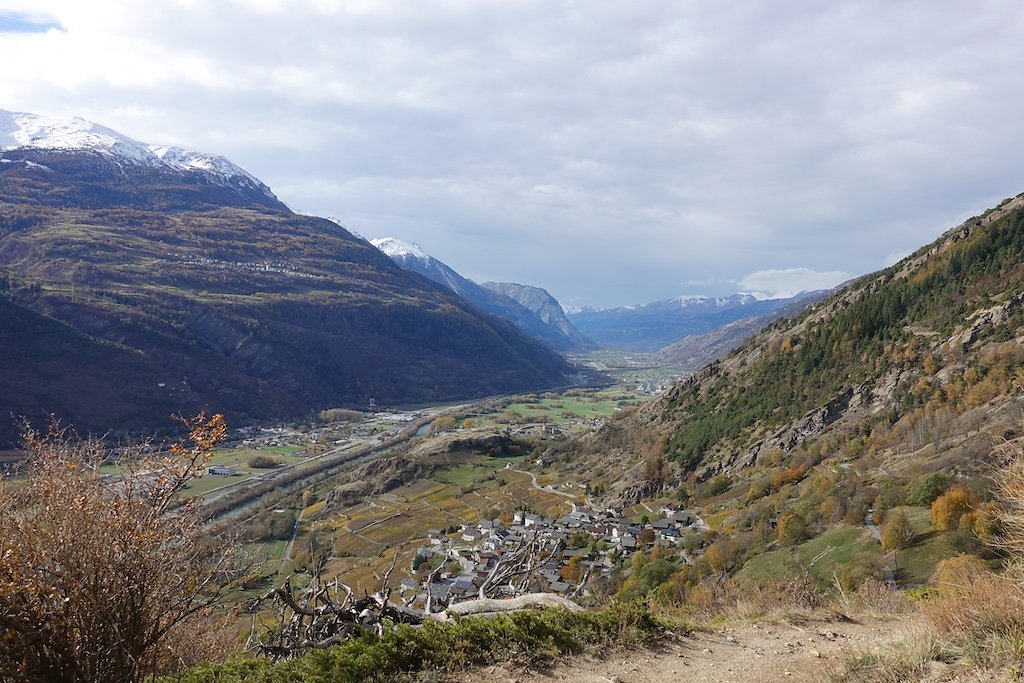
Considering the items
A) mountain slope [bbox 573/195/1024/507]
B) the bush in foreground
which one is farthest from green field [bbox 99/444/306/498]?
the bush in foreground

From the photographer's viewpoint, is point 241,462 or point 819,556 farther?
point 241,462

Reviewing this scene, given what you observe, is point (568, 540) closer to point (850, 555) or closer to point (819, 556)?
point (819, 556)

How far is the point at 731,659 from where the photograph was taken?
29.9 feet

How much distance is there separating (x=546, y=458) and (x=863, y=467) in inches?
2508

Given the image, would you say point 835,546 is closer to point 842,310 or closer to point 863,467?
point 863,467

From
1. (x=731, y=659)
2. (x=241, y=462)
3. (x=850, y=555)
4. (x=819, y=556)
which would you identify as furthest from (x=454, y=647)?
(x=241, y=462)

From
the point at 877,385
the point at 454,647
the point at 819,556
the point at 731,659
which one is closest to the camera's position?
the point at 454,647

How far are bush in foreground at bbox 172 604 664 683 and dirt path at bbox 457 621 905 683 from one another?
28cm

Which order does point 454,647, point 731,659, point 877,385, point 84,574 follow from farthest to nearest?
point 877,385
point 731,659
point 454,647
point 84,574

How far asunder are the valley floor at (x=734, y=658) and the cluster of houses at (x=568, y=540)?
28557mm

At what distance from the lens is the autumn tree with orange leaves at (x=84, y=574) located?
6.27 meters

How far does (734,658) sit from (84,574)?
947 centimetres

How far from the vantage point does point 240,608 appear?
1298 cm

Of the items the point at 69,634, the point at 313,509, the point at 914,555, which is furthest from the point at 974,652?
the point at 313,509
